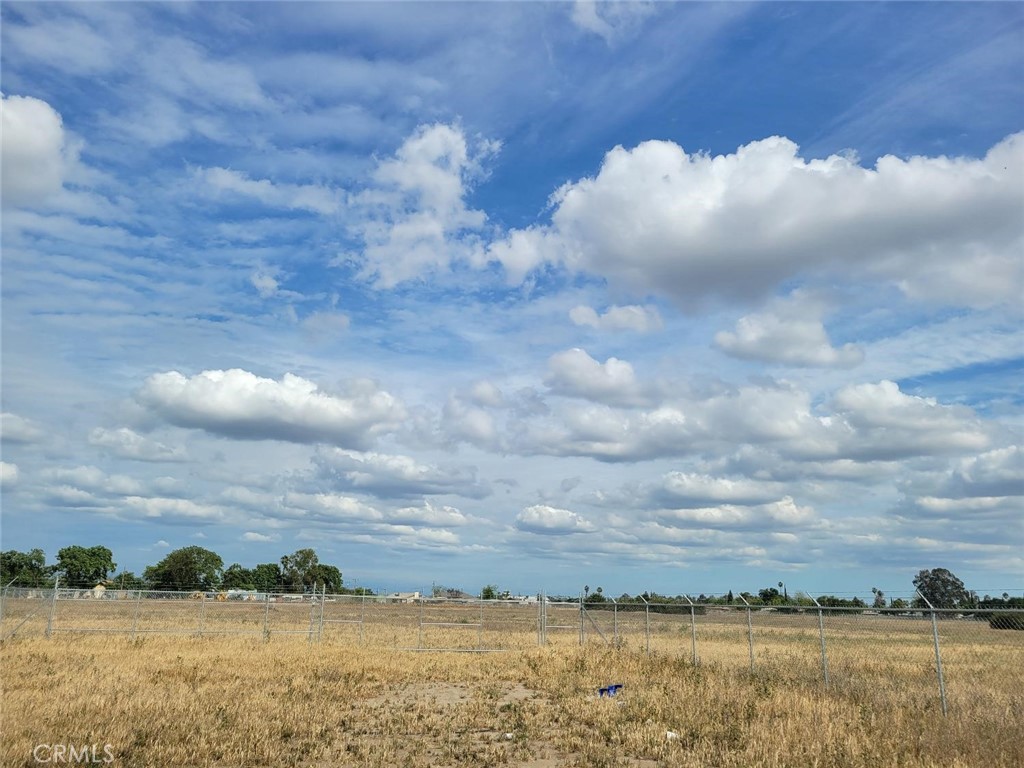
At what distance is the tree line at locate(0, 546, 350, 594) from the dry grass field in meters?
89.2

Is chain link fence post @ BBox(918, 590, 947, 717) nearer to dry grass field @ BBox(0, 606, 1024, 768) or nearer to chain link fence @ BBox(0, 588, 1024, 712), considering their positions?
chain link fence @ BBox(0, 588, 1024, 712)

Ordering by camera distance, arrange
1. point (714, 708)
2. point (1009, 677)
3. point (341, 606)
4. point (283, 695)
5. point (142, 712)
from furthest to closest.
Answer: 1. point (341, 606)
2. point (1009, 677)
3. point (283, 695)
4. point (714, 708)
5. point (142, 712)

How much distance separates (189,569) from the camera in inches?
4365

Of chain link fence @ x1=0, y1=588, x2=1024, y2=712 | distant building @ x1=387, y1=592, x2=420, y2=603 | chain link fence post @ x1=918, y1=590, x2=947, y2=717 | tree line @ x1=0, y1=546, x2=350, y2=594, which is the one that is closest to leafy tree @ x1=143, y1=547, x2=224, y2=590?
tree line @ x1=0, y1=546, x2=350, y2=594

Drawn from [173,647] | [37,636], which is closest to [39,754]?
[173,647]

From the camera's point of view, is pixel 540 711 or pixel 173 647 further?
pixel 173 647

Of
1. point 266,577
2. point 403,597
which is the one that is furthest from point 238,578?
point 403,597

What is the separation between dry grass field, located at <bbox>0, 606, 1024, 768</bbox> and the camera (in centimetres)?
1102

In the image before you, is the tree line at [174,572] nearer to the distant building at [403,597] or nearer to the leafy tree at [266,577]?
the leafy tree at [266,577]

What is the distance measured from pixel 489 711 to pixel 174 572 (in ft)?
367

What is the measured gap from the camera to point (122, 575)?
120812 millimetres

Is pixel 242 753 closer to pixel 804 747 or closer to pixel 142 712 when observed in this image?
pixel 142 712

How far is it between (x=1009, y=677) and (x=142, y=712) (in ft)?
68.5

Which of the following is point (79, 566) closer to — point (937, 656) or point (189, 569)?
point (189, 569)
